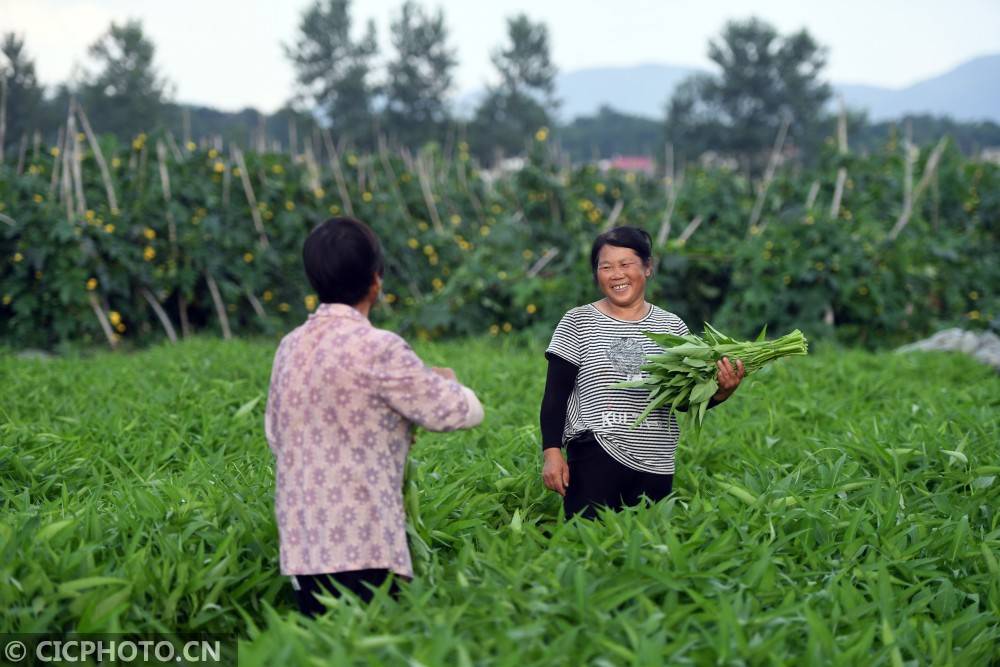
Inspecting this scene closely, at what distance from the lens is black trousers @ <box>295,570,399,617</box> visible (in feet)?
7.54

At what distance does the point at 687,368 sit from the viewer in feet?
9.44

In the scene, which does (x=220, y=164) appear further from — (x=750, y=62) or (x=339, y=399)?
(x=750, y=62)

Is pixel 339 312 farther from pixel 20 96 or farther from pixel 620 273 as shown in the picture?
pixel 20 96

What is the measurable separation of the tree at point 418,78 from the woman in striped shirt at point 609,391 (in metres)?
41.0

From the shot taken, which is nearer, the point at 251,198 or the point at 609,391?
the point at 609,391

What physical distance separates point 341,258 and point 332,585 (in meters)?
0.81

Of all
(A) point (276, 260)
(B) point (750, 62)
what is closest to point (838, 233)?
(A) point (276, 260)

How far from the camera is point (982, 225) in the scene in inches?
435

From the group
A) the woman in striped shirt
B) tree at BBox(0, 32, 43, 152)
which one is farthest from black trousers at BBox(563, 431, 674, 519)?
tree at BBox(0, 32, 43, 152)

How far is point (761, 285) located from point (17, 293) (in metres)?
6.48

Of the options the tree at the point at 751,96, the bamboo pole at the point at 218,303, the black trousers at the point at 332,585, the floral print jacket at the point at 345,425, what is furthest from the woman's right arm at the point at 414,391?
the tree at the point at 751,96

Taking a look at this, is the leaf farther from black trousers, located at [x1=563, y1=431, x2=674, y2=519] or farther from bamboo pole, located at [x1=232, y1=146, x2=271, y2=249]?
bamboo pole, located at [x1=232, y1=146, x2=271, y2=249]

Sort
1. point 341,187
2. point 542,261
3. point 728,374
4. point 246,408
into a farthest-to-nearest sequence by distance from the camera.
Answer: point 341,187, point 542,261, point 246,408, point 728,374

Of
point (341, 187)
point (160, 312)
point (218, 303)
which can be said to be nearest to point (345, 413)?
point (160, 312)
